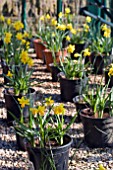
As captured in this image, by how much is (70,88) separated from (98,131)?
1.17 m

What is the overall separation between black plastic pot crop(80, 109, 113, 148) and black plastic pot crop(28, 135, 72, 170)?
20.7 inches

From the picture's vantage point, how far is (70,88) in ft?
15.6

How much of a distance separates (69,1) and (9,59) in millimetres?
3695

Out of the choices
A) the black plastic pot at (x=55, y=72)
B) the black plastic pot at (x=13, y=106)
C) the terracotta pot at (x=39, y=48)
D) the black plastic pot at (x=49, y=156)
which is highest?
the terracotta pot at (x=39, y=48)

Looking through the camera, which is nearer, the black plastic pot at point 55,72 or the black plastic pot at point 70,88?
the black plastic pot at point 70,88

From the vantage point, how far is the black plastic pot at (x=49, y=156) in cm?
304

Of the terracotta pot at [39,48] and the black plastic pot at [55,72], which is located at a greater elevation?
the terracotta pot at [39,48]

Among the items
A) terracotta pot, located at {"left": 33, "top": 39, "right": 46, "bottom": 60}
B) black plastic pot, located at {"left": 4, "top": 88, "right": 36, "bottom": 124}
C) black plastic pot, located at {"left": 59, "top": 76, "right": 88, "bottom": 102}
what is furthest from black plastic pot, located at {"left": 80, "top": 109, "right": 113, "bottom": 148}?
terracotta pot, located at {"left": 33, "top": 39, "right": 46, "bottom": 60}

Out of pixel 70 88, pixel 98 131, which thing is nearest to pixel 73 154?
pixel 98 131

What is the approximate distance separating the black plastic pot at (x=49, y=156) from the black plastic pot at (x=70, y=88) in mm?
1589

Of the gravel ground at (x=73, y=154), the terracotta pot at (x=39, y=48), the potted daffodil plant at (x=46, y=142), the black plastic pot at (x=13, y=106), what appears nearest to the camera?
the potted daffodil plant at (x=46, y=142)

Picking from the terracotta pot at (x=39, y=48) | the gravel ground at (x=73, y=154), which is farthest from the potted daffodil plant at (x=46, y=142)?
the terracotta pot at (x=39, y=48)

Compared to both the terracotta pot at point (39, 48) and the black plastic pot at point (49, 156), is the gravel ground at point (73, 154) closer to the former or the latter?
the black plastic pot at point (49, 156)

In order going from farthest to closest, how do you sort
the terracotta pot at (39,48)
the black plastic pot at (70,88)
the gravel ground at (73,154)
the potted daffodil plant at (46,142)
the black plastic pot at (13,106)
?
the terracotta pot at (39,48) < the black plastic pot at (70,88) < the black plastic pot at (13,106) < the gravel ground at (73,154) < the potted daffodil plant at (46,142)
